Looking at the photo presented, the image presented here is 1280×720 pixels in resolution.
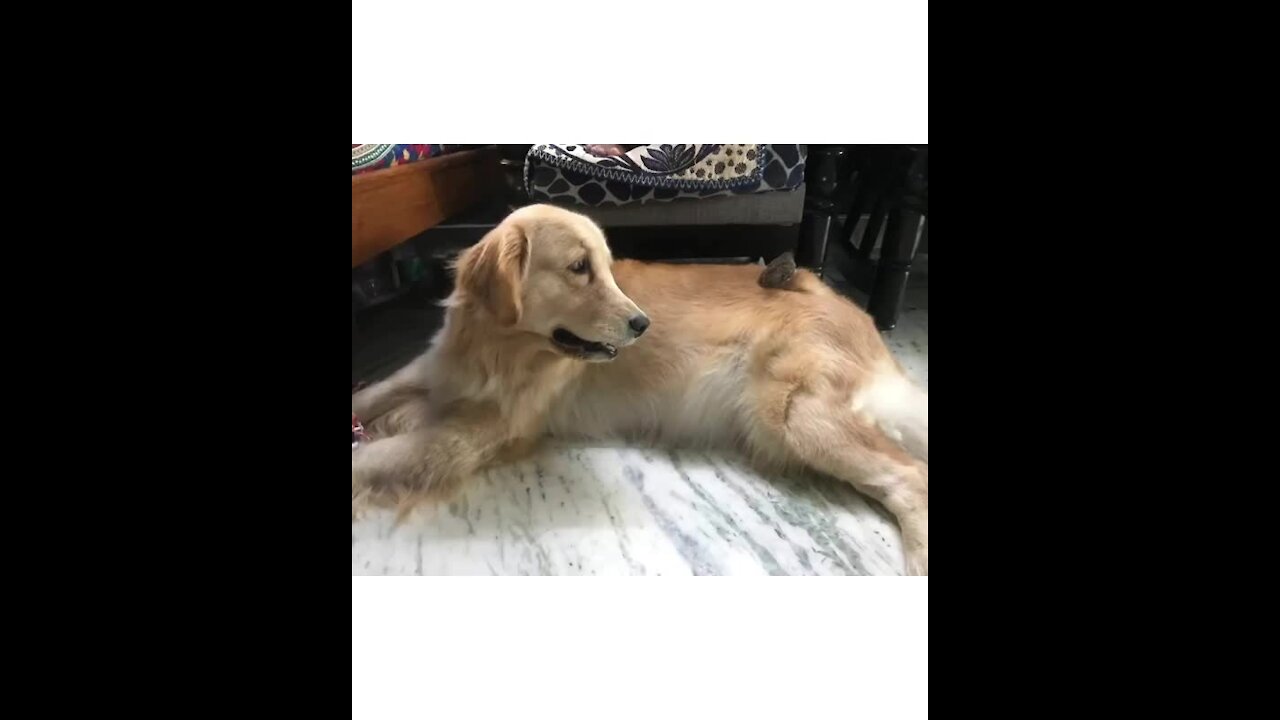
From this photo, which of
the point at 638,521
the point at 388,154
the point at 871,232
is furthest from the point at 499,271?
the point at 871,232

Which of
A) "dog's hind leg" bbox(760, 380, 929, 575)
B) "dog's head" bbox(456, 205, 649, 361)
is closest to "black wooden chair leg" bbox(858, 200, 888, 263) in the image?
"dog's hind leg" bbox(760, 380, 929, 575)

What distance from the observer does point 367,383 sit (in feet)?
3.32

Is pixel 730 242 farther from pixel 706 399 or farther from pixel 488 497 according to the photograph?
pixel 488 497

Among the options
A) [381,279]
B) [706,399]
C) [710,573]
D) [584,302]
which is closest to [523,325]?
[584,302]

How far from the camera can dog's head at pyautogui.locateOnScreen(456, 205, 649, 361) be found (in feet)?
3.30

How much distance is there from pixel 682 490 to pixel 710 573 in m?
0.16

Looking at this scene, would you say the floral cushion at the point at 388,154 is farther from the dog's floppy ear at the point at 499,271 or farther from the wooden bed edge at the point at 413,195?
the dog's floppy ear at the point at 499,271

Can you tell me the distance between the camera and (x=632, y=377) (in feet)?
3.72

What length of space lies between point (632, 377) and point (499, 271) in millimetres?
292

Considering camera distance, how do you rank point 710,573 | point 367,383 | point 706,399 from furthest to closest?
point 706,399 → point 367,383 → point 710,573

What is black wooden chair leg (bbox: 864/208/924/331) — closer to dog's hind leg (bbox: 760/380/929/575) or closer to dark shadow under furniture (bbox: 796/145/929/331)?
dark shadow under furniture (bbox: 796/145/929/331)

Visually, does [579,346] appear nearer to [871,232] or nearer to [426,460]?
[426,460]

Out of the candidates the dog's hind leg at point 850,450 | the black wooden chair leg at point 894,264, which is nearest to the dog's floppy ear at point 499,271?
the dog's hind leg at point 850,450

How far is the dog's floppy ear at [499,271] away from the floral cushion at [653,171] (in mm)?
79
